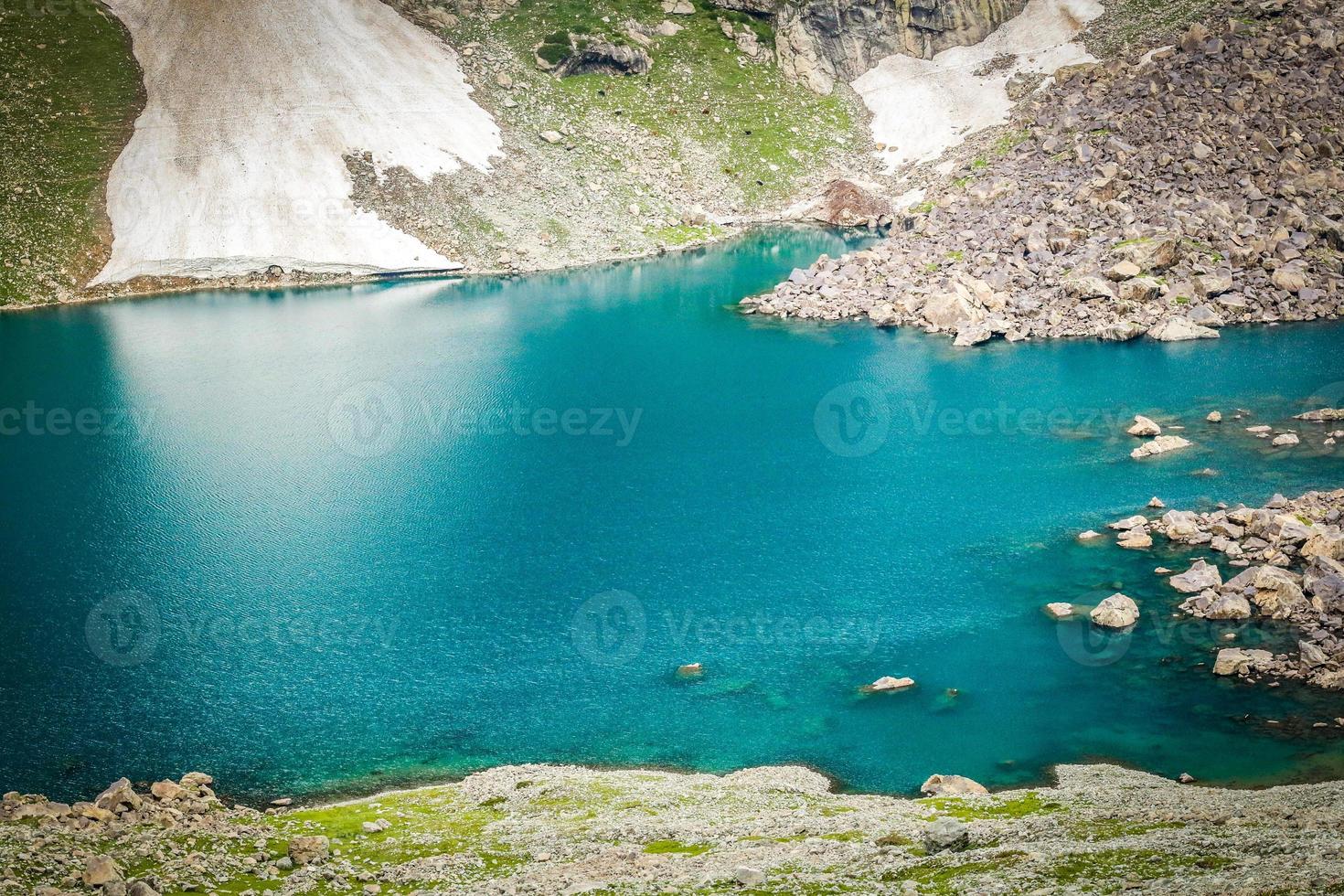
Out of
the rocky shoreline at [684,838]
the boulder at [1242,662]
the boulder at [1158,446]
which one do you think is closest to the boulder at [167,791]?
the rocky shoreline at [684,838]

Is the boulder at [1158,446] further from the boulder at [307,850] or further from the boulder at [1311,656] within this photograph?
the boulder at [307,850]

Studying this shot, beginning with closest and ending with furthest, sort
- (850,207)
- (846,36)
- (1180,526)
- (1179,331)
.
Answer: (1180,526)
(1179,331)
(850,207)
(846,36)

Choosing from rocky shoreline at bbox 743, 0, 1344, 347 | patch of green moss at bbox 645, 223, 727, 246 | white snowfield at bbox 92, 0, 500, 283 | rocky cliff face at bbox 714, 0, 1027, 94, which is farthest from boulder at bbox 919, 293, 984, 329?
rocky cliff face at bbox 714, 0, 1027, 94

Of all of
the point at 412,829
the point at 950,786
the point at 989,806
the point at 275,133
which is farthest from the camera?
the point at 275,133

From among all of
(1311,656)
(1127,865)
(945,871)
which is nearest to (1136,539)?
(1311,656)

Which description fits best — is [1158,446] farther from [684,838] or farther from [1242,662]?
[684,838]

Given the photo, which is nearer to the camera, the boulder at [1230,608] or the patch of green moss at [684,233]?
the boulder at [1230,608]

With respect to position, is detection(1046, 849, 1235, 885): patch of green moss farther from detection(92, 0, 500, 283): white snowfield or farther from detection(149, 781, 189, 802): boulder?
detection(92, 0, 500, 283): white snowfield
